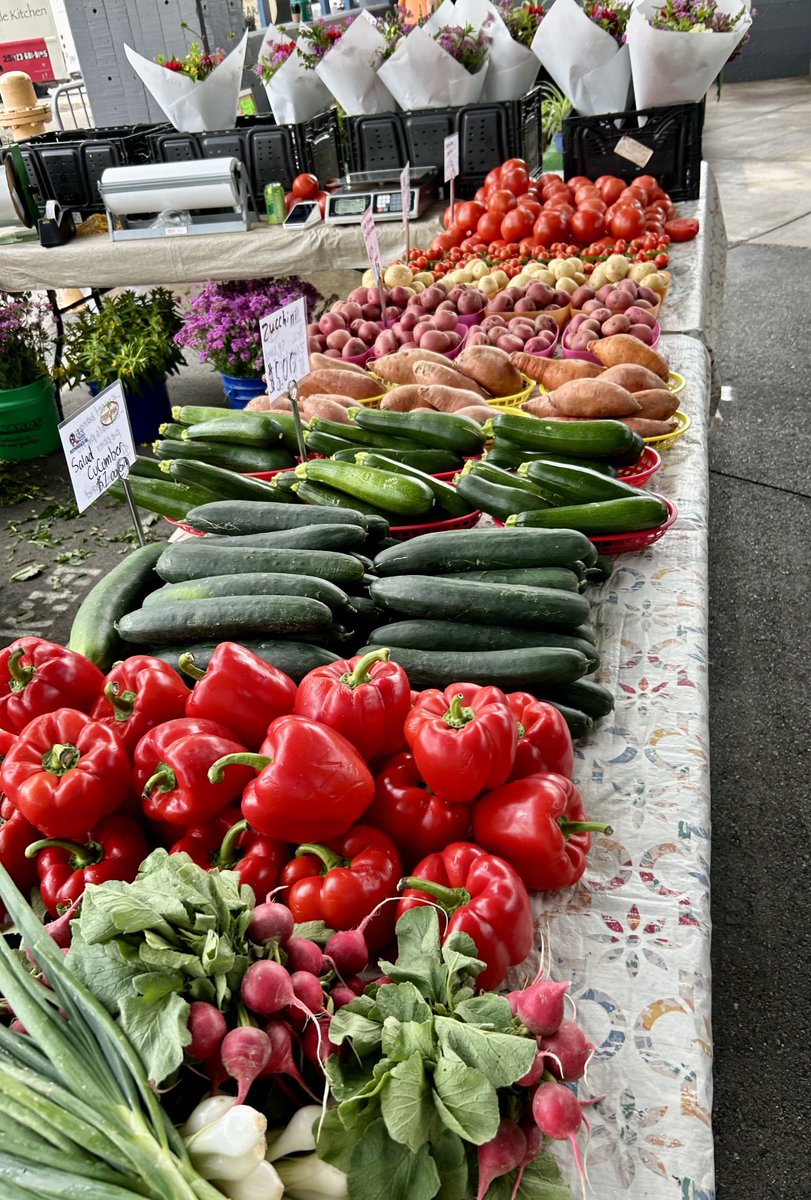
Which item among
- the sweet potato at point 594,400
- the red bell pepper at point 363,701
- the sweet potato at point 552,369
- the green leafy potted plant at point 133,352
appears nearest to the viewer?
the red bell pepper at point 363,701

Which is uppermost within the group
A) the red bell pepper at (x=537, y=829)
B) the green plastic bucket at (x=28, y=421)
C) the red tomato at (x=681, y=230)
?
the red tomato at (x=681, y=230)

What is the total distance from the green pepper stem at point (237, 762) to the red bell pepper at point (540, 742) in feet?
1.30

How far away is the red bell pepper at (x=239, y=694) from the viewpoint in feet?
4.49

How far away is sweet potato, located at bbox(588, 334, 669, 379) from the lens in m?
2.77

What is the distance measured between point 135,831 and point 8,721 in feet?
1.02

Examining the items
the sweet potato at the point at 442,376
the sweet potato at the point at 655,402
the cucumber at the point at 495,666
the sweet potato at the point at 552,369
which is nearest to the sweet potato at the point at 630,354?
the sweet potato at the point at 552,369

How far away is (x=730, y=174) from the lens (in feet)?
33.8

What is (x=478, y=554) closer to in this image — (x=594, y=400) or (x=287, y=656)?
(x=287, y=656)

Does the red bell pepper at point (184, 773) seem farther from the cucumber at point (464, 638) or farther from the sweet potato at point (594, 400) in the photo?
the sweet potato at point (594, 400)

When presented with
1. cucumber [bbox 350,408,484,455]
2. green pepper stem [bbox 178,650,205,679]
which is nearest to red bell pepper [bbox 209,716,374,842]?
green pepper stem [bbox 178,650,205,679]

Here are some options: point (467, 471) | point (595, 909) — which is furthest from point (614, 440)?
point (595, 909)

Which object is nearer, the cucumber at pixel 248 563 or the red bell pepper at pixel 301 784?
the red bell pepper at pixel 301 784

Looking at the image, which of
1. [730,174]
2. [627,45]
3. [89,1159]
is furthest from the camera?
[730,174]

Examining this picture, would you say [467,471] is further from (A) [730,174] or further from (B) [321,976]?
(A) [730,174]
